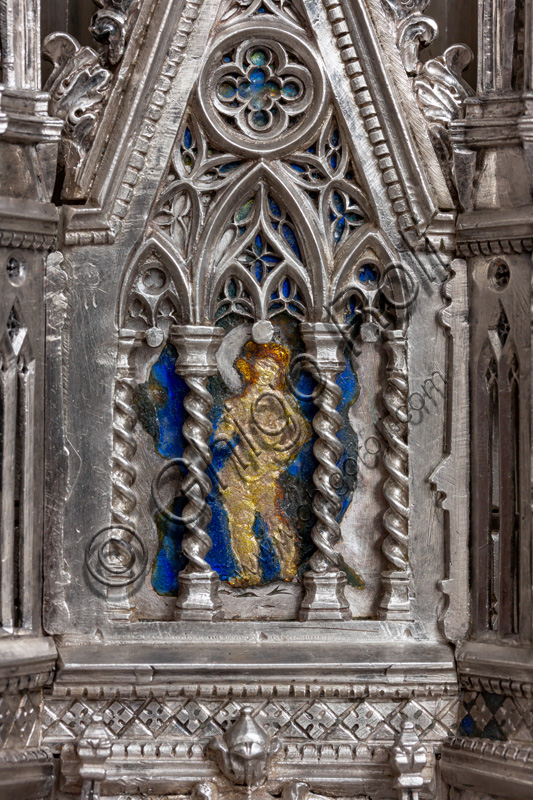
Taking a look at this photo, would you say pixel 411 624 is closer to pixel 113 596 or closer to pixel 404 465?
pixel 404 465

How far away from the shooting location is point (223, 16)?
384 cm

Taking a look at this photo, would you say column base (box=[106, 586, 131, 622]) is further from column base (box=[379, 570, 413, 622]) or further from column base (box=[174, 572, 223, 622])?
column base (box=[379, 570, 413, 622])

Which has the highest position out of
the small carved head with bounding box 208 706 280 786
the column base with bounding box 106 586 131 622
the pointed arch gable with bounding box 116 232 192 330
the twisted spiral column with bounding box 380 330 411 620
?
the pointed arch gable with bounding box 116 232 192 330

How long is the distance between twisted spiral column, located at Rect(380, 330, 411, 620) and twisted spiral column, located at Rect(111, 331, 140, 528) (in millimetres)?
853

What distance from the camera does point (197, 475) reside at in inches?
150

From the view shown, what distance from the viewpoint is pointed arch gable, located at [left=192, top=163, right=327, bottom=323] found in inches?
151

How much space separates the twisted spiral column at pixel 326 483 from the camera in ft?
12.6

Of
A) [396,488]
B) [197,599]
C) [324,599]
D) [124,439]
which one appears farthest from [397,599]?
[124,439]

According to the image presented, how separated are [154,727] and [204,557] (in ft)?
1.90

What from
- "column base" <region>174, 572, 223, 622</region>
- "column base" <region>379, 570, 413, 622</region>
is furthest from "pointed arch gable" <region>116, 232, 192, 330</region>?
"column base" <region>379, 570, 413, 622</region>

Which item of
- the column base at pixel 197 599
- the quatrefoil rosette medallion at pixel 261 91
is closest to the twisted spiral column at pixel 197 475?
the column base at pixel 197 599

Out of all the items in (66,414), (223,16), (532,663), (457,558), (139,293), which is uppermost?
(223,16)

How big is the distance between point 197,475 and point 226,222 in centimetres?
86

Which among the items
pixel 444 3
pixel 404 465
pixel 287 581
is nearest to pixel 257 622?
pixel 287 581
